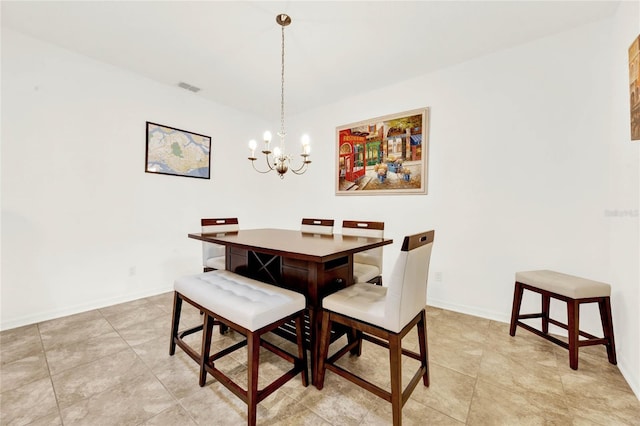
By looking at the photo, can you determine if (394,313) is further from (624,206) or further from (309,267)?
(624,206)

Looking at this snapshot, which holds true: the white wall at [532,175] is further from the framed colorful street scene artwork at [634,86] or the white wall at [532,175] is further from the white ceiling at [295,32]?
the white ceiling at [295,32]

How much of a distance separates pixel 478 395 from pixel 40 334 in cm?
358

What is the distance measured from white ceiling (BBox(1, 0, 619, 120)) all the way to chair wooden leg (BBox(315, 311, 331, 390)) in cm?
239

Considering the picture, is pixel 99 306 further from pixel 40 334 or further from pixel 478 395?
pixel 478 395

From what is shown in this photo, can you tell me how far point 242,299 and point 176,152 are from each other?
2.88 m

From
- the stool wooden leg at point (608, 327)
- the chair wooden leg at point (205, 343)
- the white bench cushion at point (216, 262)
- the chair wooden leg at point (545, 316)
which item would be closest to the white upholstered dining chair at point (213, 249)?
the white bench cushion at point (216, 262)

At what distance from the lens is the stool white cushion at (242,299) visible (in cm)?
136

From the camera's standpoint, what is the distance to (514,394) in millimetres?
1588

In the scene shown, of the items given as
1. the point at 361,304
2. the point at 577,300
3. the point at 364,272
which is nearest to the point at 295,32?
the point at 364,272

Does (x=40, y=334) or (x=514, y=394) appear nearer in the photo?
(x=514, y=394)

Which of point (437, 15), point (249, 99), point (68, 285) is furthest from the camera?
point (249, 99)

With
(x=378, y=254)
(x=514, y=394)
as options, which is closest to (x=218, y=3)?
(x=378, y=254)

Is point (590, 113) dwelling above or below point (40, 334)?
above

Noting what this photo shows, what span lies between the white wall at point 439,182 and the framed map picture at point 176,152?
0.39ft
